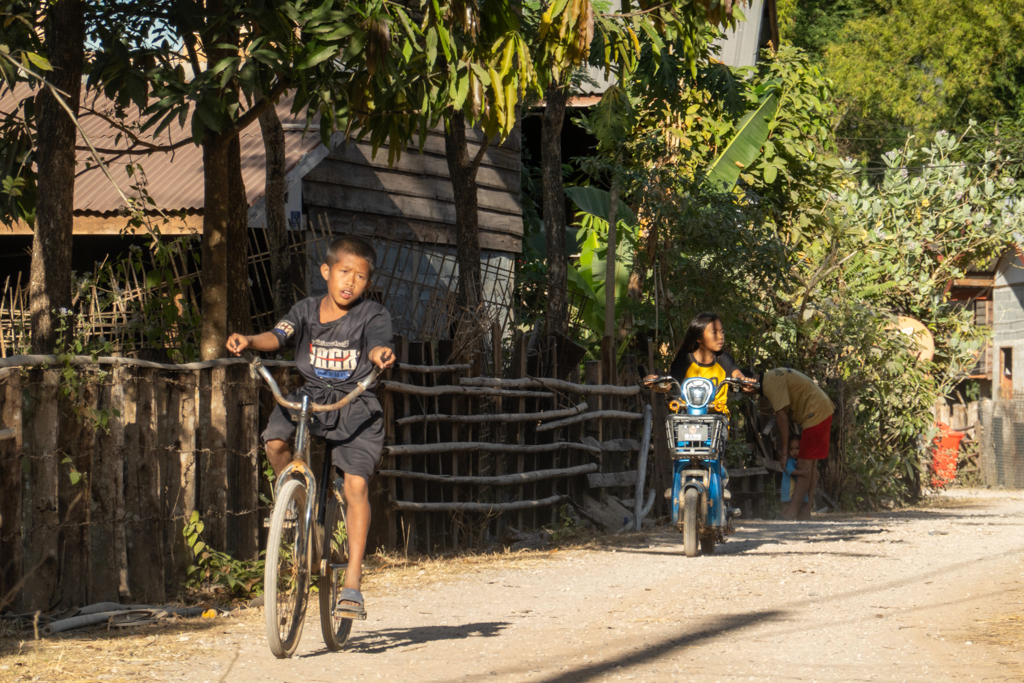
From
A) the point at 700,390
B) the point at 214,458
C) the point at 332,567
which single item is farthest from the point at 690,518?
the point at 332,567

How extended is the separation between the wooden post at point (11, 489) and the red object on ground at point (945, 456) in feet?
42.2

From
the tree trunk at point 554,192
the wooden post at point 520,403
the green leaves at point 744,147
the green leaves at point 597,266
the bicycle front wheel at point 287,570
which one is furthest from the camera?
the green leaves at point 744,147

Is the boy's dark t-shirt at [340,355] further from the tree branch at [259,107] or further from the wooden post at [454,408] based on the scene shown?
the wooden post at [454,408]

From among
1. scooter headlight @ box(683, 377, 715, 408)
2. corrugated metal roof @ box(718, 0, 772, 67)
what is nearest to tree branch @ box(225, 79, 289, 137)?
scooter headlight @ box(683, 377, 715, 408)

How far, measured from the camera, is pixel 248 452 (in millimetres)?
6969

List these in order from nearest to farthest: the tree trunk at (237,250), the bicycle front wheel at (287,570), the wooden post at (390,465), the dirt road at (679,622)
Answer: the bicycle front wheel at (287,570) → the dirt road at (679,622) → the tree trunk at (237,250) → the wooden post at (390,465)

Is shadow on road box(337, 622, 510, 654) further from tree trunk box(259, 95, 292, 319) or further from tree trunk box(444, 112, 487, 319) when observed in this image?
tree trunk box(444, 112, 487, 319)

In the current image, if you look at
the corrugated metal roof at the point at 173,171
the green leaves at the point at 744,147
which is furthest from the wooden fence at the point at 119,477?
A: the green leaves at the point at 744,147

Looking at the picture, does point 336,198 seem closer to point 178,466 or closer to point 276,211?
point 276,211

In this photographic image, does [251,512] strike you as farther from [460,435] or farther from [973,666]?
[973,666]

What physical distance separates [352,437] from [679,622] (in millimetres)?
2098

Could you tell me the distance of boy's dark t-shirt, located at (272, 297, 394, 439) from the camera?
5375 mm

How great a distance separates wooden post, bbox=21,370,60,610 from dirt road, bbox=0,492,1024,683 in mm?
804

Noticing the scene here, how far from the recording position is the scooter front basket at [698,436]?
899 cm
